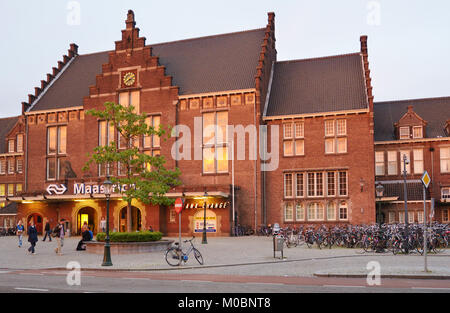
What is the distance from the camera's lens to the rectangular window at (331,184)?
46312 mm

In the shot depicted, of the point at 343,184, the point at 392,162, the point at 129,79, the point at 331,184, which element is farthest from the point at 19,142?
the point at 392,162

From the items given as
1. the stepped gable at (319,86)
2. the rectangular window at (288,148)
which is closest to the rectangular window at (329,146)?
the stepped gable at (319,86)

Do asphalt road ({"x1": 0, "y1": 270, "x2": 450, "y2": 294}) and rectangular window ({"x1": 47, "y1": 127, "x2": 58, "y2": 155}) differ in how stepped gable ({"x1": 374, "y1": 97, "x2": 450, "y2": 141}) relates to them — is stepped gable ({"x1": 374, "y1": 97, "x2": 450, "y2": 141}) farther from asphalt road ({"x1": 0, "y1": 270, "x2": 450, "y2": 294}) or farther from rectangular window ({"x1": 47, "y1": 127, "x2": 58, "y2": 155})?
asphalt road ({"x1": 0, "y1": 270, "x2": 450, "y2": 294})

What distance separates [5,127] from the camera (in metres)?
72.4

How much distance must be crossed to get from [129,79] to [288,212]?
2013cm

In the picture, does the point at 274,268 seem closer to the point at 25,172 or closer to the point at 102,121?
the point at 102,121

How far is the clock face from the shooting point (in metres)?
51.6

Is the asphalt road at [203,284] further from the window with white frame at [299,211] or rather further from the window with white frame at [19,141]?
the window with white frame at [19,141]

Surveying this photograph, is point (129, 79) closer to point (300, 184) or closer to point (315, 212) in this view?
point (300, 184)

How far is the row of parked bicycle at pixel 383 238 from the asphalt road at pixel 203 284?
9.05 metres

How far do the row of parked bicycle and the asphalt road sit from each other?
9052mm

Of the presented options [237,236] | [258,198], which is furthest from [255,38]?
[237,236]

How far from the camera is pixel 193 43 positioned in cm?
5772

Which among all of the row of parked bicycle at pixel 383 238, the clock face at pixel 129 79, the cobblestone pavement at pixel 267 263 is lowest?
the cobblestone pavement at pixel 267 263
